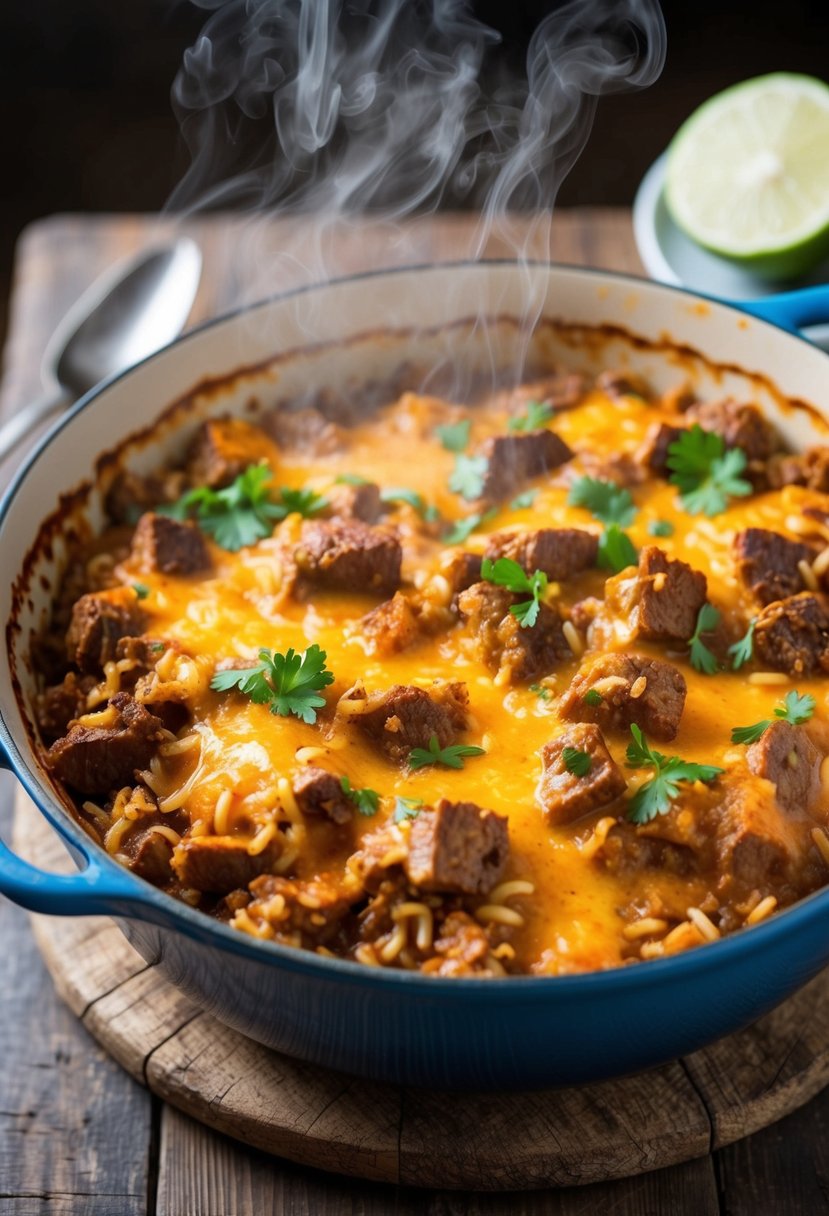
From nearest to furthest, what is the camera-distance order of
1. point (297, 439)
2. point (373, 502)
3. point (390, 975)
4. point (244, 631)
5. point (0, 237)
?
point (390, 975) < point (244, 631) < point (373, 502) < point (297, 439) < point (0, 237)

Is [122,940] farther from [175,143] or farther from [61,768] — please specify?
[175,143]

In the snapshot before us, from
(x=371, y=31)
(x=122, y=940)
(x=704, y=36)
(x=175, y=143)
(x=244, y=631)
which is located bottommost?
(x=704, y=36)

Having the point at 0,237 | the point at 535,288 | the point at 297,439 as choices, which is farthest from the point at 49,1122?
the point at 0,237

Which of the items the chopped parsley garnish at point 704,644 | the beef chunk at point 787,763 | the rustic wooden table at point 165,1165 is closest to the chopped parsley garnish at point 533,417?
the chopped parsley garnish at point 704,644

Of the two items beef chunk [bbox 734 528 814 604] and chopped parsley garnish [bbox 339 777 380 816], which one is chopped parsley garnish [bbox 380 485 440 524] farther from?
chopped parsley garnish [bbox 339 777 380 816]

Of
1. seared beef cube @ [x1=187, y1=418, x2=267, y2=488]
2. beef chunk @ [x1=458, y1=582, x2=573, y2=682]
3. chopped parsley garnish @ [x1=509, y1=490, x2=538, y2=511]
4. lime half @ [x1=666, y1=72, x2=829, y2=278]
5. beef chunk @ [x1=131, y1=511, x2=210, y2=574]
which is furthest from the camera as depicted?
lime half @ [x1=666, y1=72, x2=829, y2=278]

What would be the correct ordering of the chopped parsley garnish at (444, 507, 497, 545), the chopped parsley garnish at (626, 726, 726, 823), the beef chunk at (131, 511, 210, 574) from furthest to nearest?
the chopped parsley garnish at (444, 507, 497, 545) → the beef chunk at (131, 511, 210, 574) → the chopped parsley garnish at (626, 726, 726, 823)

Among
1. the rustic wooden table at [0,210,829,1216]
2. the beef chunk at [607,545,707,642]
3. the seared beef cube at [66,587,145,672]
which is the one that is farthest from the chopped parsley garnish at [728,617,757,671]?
the seared beef cube at [66,587,145,672]
